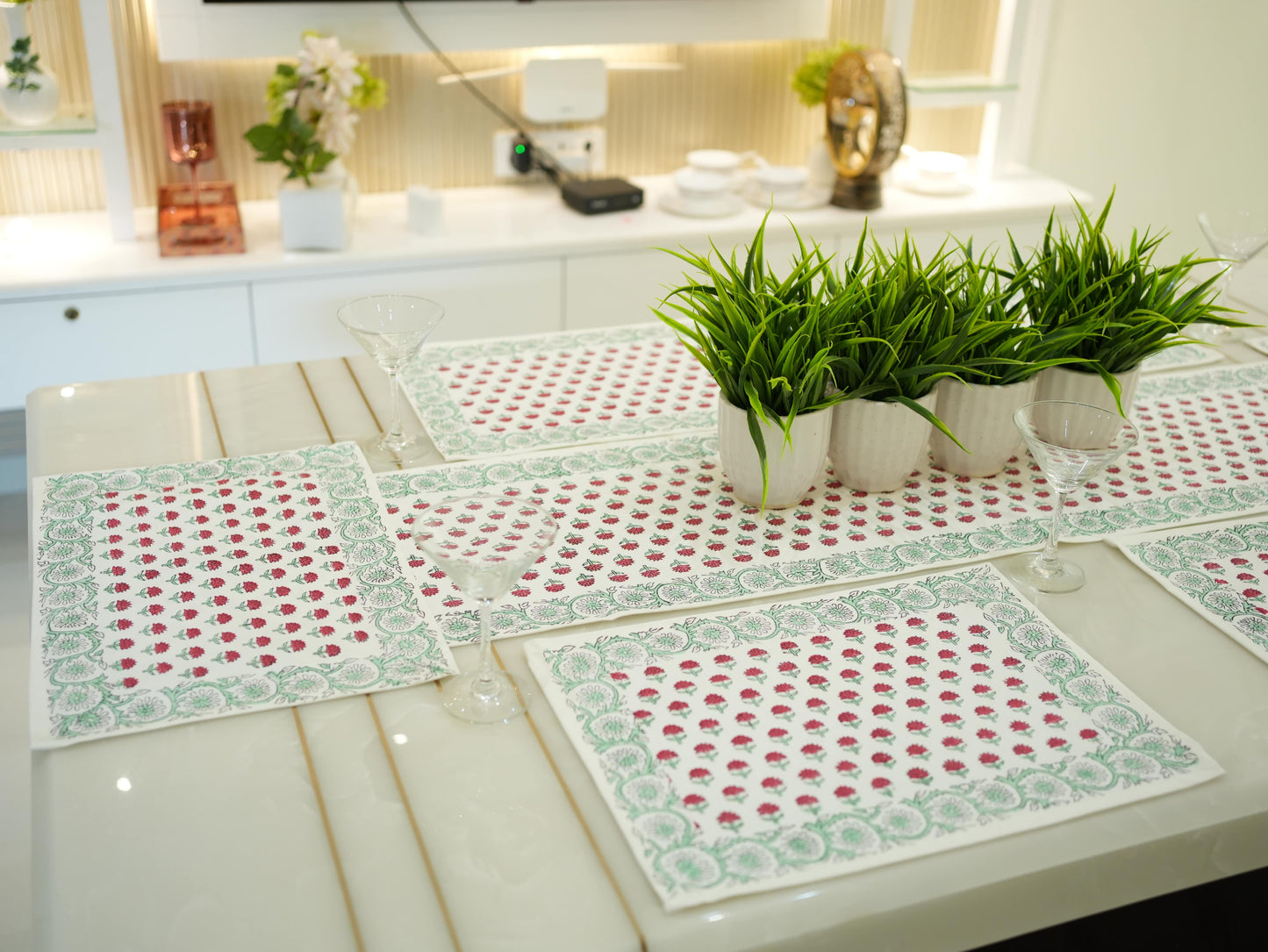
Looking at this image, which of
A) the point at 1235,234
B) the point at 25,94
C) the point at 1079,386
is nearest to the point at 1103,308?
the point at 1079,386

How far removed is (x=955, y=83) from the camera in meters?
3.14

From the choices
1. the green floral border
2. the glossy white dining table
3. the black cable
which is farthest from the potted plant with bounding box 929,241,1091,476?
the black cable

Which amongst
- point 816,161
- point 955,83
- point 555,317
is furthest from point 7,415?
point 955,83

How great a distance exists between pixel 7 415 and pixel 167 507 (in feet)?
5.28

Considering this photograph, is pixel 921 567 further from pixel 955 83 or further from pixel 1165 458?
pixel 955 83

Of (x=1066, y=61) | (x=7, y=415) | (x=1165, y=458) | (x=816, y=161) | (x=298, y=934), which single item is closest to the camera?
(x=298, y=934)

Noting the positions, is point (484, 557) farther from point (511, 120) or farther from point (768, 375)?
point (511, 120)

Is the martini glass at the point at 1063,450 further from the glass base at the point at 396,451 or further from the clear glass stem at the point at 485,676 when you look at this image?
the glass base at the point at 396,451

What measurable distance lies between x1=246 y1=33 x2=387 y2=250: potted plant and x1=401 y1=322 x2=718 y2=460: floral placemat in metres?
0.95

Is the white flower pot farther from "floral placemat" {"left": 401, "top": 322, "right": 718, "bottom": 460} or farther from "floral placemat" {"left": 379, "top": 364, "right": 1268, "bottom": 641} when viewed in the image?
"floral placemat" {"left": 401, "top": 322, "right": 718, "bottom": 460}

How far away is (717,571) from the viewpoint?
3.92 feet

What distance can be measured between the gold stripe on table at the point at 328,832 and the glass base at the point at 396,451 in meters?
0.45

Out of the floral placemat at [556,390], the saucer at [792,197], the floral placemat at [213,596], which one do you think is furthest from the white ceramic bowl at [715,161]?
the floral placemat at [213,596]

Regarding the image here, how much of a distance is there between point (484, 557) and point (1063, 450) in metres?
0.56
